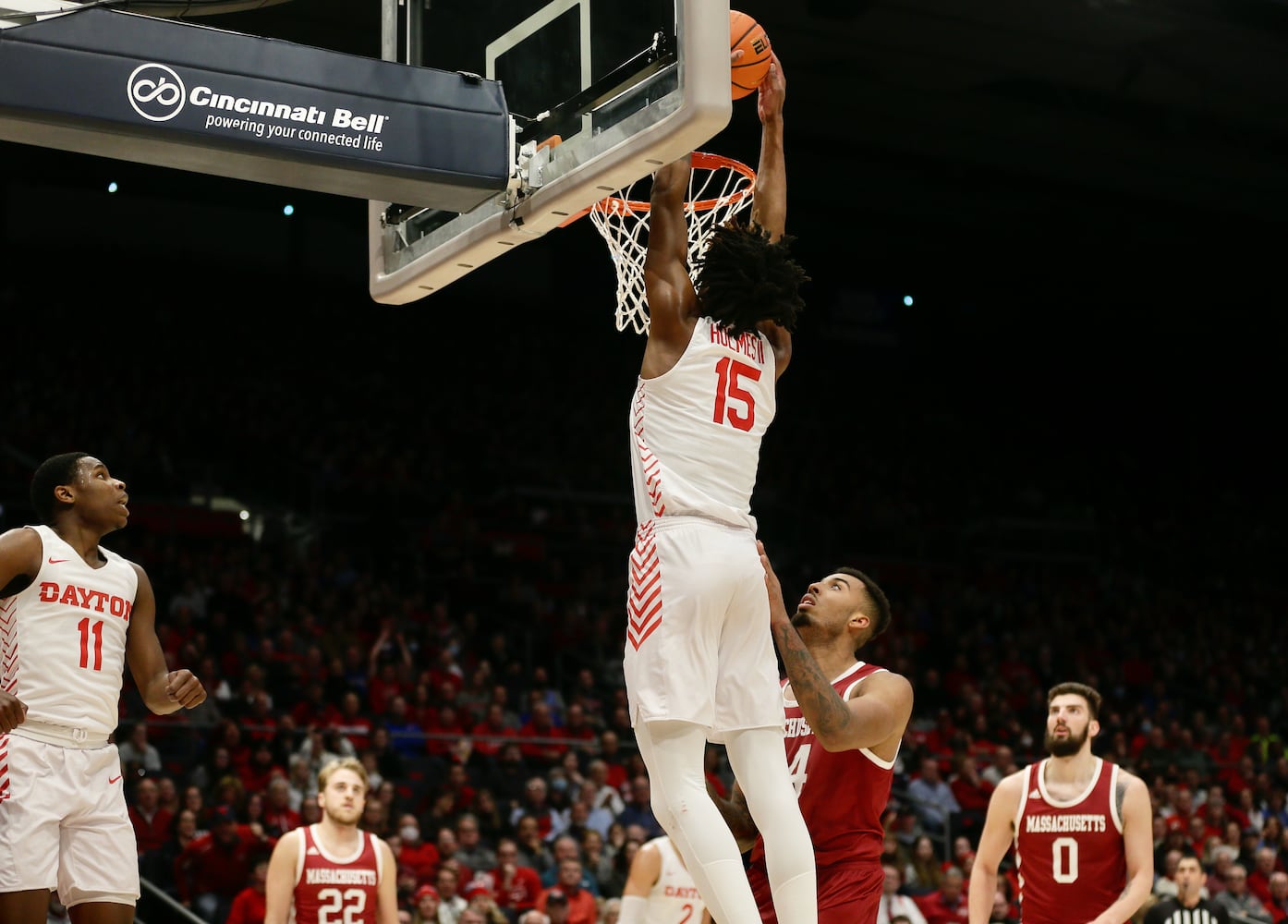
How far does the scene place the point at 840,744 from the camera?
4.84 metres

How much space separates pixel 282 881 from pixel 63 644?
2.92m

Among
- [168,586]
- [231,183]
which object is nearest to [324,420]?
[231,183]

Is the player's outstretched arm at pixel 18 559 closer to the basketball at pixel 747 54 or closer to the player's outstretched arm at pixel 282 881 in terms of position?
the basketball at pixel 747 54

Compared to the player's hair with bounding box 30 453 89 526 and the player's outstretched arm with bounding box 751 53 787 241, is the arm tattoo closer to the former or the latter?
the player's outstretched arm with bounding box 751 53 787 241

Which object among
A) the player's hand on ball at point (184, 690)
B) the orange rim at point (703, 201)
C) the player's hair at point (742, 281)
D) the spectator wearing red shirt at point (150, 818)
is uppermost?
the orange rim at point (703, 201)

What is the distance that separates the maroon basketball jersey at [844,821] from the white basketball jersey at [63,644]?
217cm

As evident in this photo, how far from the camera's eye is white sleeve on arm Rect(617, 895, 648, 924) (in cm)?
780

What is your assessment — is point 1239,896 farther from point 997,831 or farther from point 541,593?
point 541,593

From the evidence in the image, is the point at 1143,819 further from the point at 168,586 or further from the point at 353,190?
the point at 168,586

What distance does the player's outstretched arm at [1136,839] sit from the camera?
21.5 feet

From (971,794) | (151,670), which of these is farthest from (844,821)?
(971,794)

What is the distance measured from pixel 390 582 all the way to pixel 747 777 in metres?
13.8

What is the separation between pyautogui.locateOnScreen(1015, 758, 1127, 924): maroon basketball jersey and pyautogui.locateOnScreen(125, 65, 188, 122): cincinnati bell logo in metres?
4.57

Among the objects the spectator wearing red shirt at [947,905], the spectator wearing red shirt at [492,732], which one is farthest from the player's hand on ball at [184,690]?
the spectator wearing red shirt at [492,732]
